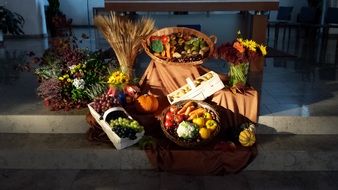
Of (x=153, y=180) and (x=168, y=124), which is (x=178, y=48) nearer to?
(x=168, y=124)

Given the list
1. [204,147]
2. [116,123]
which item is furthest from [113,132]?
[204,147]

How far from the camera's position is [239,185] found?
2512mm

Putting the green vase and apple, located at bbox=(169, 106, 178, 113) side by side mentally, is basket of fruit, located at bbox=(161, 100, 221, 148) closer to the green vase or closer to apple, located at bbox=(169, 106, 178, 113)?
apple, located at bbox=(169, 106, 178, 113)

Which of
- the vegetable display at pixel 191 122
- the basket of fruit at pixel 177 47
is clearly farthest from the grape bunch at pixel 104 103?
the basket of fruit at pixel 177 47

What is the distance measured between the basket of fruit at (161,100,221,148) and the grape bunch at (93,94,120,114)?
0.39 meters

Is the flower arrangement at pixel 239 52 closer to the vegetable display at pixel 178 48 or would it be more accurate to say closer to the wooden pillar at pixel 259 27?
the vegetable display at pixel 178 48

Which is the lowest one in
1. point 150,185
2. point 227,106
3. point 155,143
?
point 150,185

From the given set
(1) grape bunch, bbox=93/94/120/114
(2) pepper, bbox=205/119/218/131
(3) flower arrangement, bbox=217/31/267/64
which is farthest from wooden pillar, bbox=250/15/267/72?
(1) grape bunch, bbox=93/94/120/114

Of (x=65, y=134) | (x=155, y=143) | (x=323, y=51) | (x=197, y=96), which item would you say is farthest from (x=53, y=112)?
(x=323, y=51)

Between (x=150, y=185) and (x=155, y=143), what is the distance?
32 cm

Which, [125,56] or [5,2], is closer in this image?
[125,56]

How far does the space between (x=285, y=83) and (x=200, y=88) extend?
5.02 ft

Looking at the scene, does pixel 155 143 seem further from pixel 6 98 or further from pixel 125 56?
pixel 6 98

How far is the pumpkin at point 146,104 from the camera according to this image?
2.93 m
